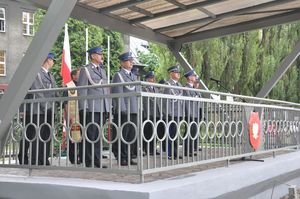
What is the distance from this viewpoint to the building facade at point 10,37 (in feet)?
113

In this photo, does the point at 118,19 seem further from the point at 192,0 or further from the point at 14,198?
the point at 14,198

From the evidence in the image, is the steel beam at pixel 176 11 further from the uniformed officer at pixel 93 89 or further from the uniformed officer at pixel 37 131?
the uniformed officer at pixel 37 131

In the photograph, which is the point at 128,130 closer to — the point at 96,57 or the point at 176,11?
the point at 96,57

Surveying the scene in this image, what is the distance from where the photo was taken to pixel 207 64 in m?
16.7

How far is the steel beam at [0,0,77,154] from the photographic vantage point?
495 cm

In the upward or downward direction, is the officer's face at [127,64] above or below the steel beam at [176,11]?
below

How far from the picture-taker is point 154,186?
463 cm

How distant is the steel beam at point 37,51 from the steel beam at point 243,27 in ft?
19.0

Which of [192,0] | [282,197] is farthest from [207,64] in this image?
[282,197]

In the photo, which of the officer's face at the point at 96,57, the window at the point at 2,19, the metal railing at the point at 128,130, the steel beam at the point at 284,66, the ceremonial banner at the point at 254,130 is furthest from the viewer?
the window at the point at 2,19

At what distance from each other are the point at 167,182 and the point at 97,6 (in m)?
4.54

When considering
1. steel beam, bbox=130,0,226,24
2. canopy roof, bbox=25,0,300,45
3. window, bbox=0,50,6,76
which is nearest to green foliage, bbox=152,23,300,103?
canopy roof, bbox=25,0,300,45

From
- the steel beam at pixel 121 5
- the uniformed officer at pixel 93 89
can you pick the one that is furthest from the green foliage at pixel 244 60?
the uniformed officer at pixel 93 89

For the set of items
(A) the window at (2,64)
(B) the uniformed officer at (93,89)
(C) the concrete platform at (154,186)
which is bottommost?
(C) the concrete platform at (154,186)
